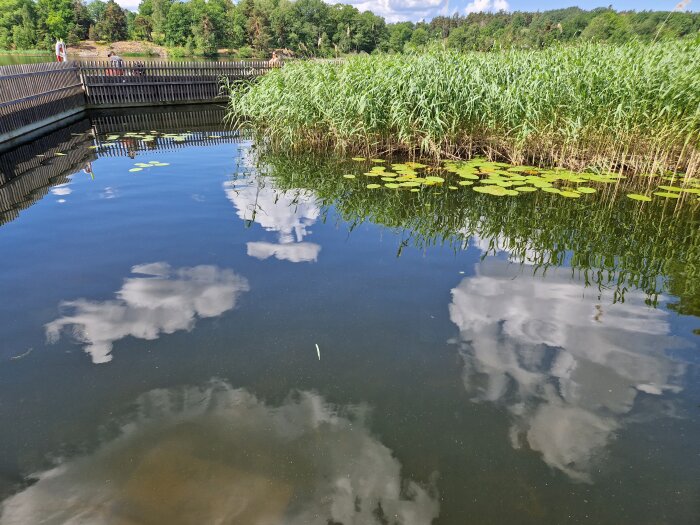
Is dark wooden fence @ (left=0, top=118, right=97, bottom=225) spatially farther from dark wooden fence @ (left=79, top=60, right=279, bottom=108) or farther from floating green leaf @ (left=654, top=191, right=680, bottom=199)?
floating green leaf @ (left=654, top=191, right=680, bottom=199)

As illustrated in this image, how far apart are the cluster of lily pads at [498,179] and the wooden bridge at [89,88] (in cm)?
620

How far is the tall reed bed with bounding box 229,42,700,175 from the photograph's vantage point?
6055 mm

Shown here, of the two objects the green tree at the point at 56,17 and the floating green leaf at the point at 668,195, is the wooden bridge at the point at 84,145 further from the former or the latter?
the green tree at the point at 56,17

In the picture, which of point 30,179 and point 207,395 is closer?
point 207,395

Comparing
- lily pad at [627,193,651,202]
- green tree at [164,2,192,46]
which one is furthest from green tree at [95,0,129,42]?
lily pad at [627,193,651,202]

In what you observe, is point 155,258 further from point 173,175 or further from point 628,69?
point 628,69

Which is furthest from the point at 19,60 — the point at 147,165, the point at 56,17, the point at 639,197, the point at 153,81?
the point at 639,197

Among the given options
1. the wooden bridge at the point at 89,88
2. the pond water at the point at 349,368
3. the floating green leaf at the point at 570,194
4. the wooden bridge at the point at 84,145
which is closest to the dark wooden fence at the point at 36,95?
the wooden bridge at the point at 89,88

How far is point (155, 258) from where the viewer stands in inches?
156

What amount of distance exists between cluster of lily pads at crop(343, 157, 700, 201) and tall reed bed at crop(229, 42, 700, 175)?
0.35 meters

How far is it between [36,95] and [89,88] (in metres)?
4.41

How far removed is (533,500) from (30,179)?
25.4 feet

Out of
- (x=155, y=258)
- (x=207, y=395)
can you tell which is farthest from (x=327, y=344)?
(x=155, y=258)

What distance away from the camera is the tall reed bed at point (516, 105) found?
238 inches
